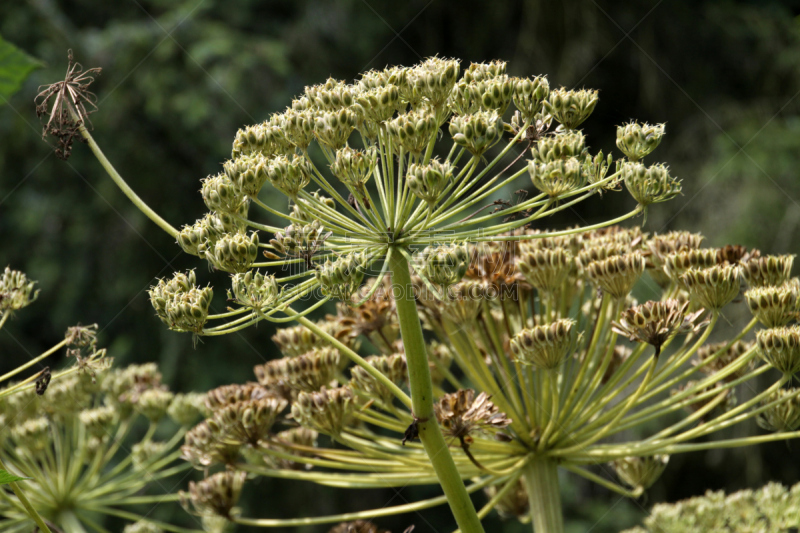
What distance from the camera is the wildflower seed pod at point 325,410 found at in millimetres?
2512

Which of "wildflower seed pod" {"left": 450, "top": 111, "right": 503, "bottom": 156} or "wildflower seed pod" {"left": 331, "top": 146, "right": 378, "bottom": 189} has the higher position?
"wildflower seed pod" {"left": 450, "top": 111, "right": 503, "bottom": 156}

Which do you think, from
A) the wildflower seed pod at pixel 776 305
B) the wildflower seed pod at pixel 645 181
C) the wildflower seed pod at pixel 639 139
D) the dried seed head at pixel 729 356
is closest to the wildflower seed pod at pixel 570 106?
the wildflower seed pod at pixel 639 139

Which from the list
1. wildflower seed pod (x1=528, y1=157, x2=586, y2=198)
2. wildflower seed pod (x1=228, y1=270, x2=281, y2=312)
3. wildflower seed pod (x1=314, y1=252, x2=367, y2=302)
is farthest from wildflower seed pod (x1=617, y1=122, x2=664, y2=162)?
wildflower seed pod (x1=228, y1=270, x2=281, y2=312)

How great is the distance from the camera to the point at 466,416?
2.21 meters

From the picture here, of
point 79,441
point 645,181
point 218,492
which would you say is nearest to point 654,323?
point 645,181

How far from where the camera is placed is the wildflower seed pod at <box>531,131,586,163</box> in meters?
2.16

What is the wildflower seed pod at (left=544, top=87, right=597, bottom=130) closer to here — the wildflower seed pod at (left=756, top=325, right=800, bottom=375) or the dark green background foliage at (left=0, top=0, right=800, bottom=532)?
the wildflower seed pod at (left=756, top=325, right=800, bottom=375)

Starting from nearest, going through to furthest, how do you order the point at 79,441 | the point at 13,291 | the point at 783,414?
the point at 13,291
the point at 783,414
the point at 79,441

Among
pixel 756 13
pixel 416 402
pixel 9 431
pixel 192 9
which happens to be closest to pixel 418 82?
pixel 416 402

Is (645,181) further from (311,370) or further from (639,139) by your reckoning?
(311,370)

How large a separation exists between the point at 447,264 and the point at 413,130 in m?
0.45

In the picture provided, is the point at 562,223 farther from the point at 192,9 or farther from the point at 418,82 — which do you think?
the point at 418,82

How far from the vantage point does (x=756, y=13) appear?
9.34 meters

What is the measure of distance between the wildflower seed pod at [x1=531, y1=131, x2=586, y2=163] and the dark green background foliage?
5.71 m
